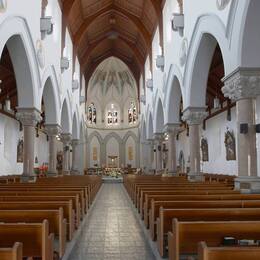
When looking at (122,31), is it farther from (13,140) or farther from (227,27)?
(227,27)

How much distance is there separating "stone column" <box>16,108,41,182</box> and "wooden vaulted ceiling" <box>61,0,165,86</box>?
34.7 feet

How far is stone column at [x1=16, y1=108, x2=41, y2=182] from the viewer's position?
16.7m

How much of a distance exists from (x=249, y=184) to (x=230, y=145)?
13326 millimetres

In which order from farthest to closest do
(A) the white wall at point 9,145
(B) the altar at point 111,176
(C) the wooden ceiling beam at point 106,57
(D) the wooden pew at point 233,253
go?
(C) the wooden ceiling beam at point 106,57, (B) the altar at point 111,176, (A) the white wall at point 9,145, (D) the wooden pew at point 233,253

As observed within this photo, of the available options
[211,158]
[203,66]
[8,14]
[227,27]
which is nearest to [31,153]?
[8,14]

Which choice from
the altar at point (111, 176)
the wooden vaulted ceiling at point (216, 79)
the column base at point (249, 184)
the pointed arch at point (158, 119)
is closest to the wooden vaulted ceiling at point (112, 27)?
the wooden vaulted ceiling at point (216, 79)

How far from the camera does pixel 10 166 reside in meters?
27.3

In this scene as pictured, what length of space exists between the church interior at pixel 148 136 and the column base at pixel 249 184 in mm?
27

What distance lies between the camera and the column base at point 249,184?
989 centimetres

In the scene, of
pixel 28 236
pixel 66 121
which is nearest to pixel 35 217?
pixel 28 236

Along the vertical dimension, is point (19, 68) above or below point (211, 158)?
above

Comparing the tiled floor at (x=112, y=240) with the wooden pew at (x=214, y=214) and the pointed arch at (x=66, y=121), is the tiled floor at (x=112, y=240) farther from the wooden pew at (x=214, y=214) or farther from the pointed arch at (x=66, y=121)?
the pointed arch at (x=66, y=121)

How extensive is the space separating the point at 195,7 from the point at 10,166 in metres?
18.3

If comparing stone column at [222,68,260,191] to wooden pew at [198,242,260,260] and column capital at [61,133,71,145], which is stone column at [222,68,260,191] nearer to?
wooden pew at [198,242,260,260]
